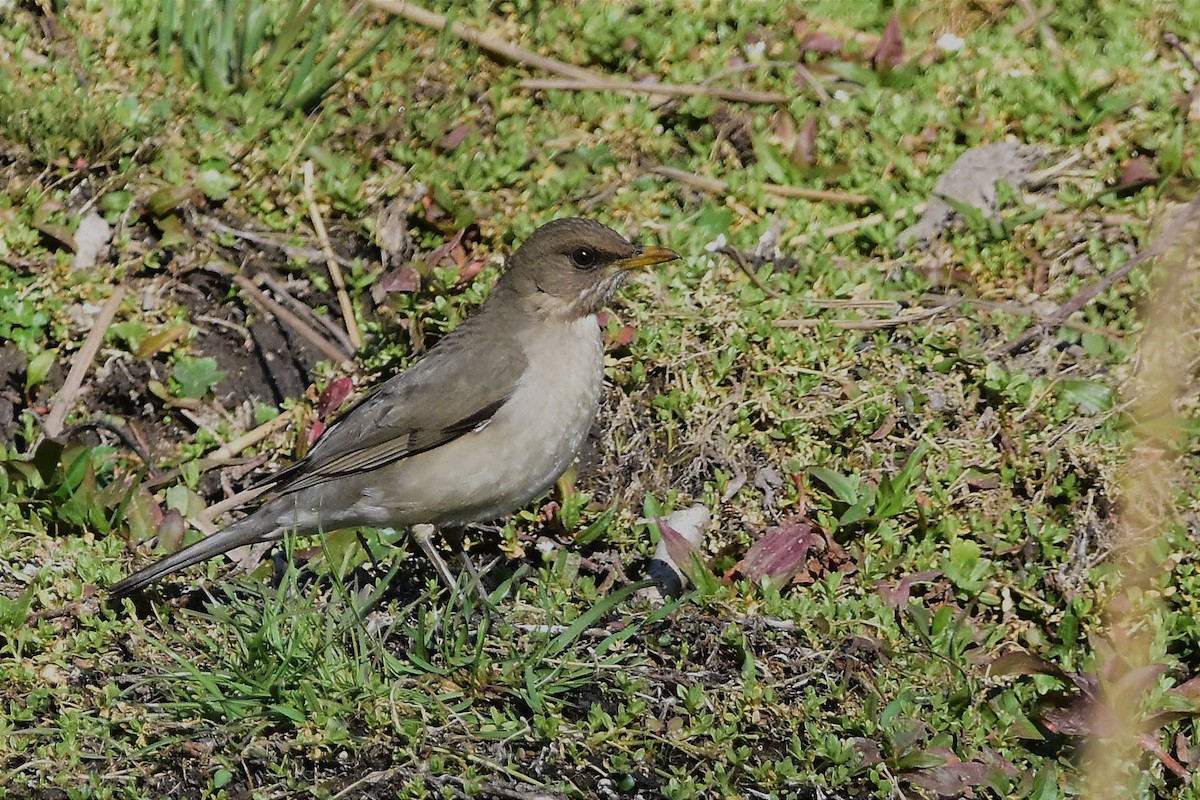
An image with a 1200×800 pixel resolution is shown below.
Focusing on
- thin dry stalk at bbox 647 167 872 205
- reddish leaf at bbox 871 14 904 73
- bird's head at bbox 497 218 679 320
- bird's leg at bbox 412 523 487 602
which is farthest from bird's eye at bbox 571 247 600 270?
reddish leaf at bbox 871 14 904 73

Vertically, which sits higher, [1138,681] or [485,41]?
[485,41]

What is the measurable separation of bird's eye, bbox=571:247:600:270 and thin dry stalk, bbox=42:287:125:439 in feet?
8.51

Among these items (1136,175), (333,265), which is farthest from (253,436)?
(1136,175)

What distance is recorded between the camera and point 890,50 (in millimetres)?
8656

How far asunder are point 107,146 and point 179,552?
2907 millimetres

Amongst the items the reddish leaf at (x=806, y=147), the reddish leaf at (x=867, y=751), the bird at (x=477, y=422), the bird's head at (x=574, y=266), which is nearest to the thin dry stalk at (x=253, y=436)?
the bird at (x=477, y=422)

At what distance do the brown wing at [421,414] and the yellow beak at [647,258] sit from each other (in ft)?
2.07

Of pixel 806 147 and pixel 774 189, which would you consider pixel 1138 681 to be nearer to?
pixel 774 189

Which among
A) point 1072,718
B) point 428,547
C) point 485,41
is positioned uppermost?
point 485,41

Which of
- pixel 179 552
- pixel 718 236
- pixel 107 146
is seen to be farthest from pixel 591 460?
pixel 107 146

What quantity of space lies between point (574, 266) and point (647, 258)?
341mm

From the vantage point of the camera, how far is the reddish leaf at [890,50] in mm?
8648

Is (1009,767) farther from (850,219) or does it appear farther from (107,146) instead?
(107,146)

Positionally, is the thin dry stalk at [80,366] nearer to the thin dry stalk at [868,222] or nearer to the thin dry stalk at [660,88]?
the thin dry stalk at [660,88]
